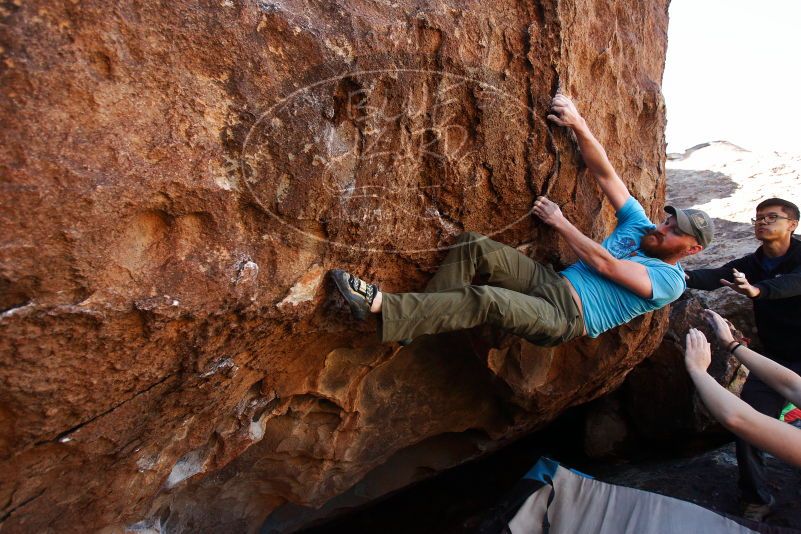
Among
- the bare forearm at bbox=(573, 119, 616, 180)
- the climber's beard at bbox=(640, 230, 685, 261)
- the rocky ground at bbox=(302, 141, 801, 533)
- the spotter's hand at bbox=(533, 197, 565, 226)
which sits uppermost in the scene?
the bare forearm at bbox=(573, 119, 616, 180)

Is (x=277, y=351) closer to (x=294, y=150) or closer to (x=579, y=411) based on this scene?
(x=294, y=150)

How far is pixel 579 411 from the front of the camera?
5.26 meters

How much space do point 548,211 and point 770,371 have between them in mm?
1325

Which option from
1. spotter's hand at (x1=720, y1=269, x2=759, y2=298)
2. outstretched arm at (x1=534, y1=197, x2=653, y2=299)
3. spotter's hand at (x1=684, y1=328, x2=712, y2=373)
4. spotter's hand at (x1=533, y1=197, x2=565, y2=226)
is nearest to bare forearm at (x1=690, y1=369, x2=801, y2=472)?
spotter's hand at (x1=684, y1=328, x2=712, y2=373)

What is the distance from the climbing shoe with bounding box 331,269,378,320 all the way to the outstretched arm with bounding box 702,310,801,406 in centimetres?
192

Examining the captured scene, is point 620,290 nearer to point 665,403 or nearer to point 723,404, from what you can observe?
point 723,404

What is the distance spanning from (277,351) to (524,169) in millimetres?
1507

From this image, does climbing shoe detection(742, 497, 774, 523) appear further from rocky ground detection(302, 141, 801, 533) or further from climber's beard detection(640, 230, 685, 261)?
climber's beard detection(640, 230, 685, 261)

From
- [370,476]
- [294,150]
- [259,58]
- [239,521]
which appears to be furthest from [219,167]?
[370,476]

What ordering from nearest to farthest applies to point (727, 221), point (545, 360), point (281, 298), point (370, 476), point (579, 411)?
point (281, 298), point (545, 360), point (370, 476), point (579, 411), point (727, 221)

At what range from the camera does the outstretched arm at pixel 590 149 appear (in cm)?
262

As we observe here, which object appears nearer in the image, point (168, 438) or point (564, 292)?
point (168, 438)

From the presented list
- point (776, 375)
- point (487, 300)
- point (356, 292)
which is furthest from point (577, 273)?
point (356, 292)

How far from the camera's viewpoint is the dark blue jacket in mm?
3219
